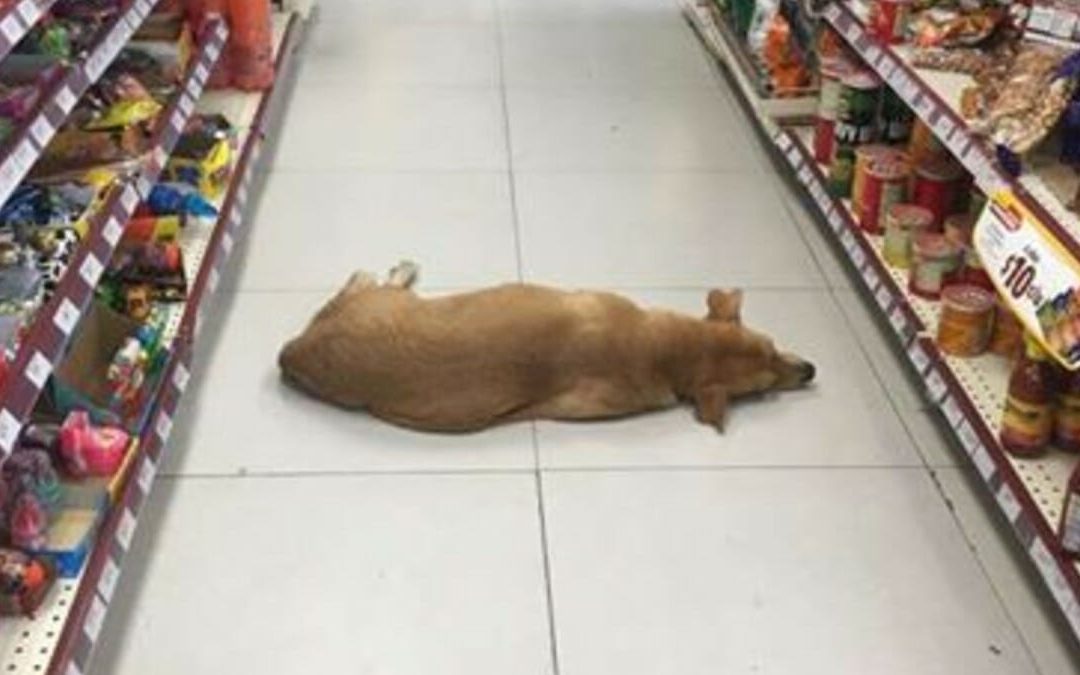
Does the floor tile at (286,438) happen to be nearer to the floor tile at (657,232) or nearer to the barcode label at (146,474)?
the barcode label at (146,474)

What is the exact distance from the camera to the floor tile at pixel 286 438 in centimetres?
255

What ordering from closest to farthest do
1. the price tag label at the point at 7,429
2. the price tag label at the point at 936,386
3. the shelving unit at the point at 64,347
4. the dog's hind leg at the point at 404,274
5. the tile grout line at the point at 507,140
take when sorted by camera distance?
the price tag label at the point at 7,429, the shelving unit at the point at 64,347, the price tag label at the point at 936,386, the dog's hind leg at the point at 404,274, the tile grout line at the point at 507,140

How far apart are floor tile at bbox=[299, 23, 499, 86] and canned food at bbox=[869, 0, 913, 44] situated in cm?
179

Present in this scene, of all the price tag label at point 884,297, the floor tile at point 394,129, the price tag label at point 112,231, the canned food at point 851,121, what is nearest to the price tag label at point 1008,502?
the price tag label at point 884,297

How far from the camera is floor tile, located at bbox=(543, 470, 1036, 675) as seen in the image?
2.14 meters

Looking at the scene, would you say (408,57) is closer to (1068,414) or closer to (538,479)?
(538,479)

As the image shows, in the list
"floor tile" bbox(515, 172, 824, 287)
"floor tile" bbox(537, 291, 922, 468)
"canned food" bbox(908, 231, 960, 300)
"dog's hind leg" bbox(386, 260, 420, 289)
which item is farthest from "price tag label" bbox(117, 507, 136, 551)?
"canned food" bbox(908, 231, 960, 300)

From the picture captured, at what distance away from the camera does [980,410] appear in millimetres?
2424

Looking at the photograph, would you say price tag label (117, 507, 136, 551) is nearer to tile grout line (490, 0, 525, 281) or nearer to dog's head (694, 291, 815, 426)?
dog's head (694, 291, 815, 426)

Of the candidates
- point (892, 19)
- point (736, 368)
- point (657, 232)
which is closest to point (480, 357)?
point (736, 368)

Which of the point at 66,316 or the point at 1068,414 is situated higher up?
the point at 66,316

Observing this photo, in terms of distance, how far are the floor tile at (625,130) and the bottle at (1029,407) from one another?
1.79 m

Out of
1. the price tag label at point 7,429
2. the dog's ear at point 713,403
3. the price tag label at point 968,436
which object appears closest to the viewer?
the price tag label at point 7,429

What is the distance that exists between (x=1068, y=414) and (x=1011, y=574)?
297mm
